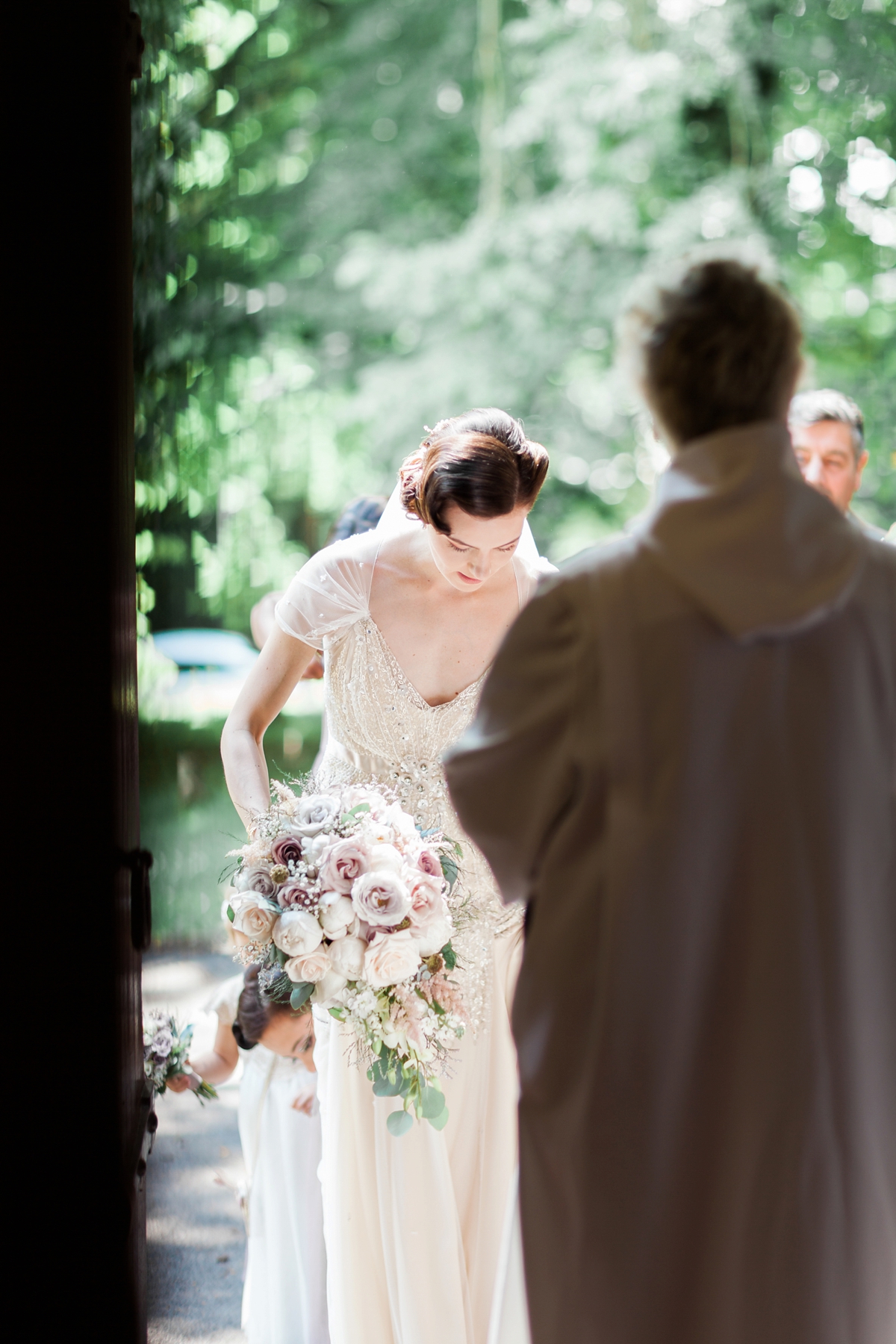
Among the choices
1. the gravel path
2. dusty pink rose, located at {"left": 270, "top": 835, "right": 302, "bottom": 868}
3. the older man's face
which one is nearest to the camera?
dusty pink rose, located at {"left": 270, "top": 835, "right": 302, "bottom": 868}

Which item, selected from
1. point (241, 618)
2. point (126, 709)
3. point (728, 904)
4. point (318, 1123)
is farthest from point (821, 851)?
point (241, 618)

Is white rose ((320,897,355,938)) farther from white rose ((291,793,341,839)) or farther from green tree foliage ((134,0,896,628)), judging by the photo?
green tree foliage ((134,0,896,628))

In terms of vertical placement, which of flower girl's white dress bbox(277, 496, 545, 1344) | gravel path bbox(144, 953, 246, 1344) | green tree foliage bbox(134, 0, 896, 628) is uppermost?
green tree foliage bbox(134, 0, 896, 628)

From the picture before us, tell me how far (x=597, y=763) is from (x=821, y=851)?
319 millimetres

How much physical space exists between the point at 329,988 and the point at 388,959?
0.46 feet

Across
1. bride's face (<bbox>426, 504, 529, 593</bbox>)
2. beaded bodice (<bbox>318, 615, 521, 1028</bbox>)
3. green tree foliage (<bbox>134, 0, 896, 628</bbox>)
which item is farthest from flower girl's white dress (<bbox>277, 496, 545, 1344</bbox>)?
green tree foliage (<bbox>134, 0, 896, 628</bbox>)

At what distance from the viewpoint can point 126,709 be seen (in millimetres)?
2055

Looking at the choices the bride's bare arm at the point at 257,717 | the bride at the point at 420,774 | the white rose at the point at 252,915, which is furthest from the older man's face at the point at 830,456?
the white rose at the point at 252,915

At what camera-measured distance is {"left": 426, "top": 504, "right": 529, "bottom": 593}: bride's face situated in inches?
95.7

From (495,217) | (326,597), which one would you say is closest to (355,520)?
(326,597)

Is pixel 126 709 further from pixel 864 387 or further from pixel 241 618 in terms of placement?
pixel 864 387

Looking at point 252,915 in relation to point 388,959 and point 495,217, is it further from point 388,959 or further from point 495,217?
point 495,217

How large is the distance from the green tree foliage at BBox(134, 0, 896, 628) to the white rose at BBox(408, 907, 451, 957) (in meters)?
5.24

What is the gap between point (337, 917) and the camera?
2189mm
